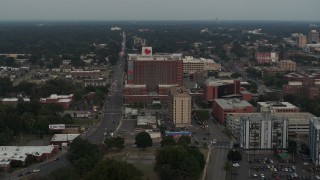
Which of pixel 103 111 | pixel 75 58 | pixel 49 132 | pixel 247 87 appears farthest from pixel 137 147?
pixel 75 58

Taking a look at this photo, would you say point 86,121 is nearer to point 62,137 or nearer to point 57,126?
point 57,126

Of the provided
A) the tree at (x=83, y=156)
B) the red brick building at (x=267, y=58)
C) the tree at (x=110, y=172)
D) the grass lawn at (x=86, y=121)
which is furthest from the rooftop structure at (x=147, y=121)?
the red brick building at (x=267, y=58)

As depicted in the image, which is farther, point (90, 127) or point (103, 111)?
point (103, 111)

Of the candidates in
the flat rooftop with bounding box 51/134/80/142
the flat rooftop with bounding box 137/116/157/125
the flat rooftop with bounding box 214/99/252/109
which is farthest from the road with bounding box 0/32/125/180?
the flat rooftop with bounding box 214/99/252/109

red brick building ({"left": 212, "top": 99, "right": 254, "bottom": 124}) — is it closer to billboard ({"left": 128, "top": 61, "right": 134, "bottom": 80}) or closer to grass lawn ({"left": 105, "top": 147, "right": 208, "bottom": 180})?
grass lawn ({"left": 105, "top": 147, "right": 208, "bottom": 180})

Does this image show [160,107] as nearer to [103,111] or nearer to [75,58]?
[103,111]

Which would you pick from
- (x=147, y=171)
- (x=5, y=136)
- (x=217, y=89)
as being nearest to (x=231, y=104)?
(x=217, y=89)

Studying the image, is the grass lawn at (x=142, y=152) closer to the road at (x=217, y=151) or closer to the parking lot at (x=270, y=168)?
the road at (x=217, y=151)
